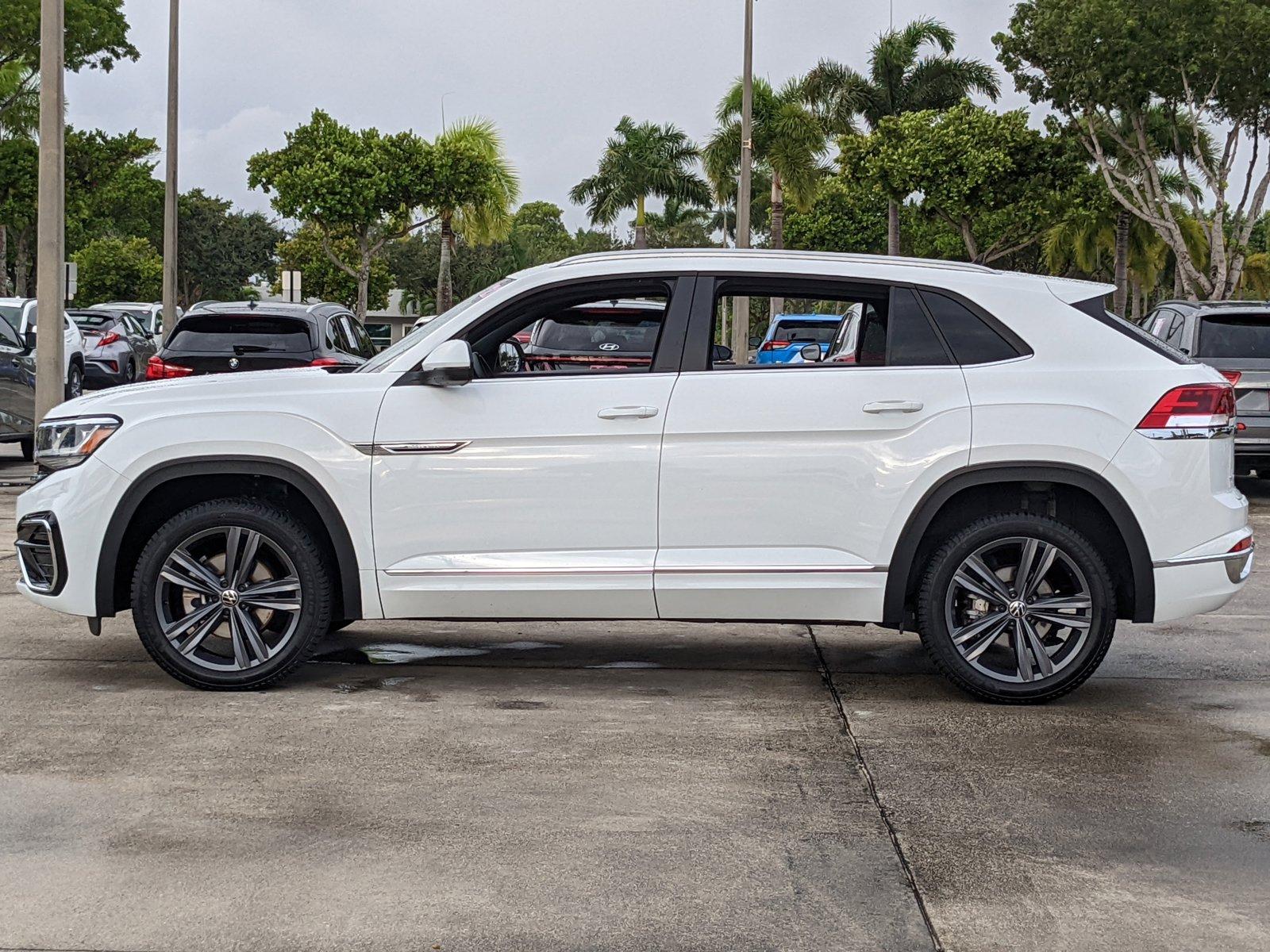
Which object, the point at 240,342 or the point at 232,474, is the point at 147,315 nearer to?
the point at 240,342

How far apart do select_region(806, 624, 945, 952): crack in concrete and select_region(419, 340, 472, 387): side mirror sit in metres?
1.98

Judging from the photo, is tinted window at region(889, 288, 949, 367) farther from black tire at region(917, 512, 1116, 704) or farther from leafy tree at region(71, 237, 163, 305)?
leafy tree at region(71, 237, 163, 305)

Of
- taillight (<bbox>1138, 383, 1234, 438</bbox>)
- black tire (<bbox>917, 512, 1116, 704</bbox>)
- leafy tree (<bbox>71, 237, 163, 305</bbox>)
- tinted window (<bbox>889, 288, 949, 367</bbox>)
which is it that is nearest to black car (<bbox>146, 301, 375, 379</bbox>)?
tinted window (<bbox>889, 288, 949, 367</bbox>)

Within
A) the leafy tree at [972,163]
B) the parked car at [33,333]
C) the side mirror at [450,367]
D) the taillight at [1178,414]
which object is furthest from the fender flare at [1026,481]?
the leafy tree at [972,163]

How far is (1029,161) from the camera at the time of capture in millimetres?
40250

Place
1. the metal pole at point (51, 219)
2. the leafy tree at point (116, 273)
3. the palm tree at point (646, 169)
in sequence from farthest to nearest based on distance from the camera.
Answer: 1. the leafy tree at point (116, 273)
2. the palm tree at point (646, 169)
3. the metal pole at point (51, 219)

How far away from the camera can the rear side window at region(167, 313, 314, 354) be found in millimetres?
14648

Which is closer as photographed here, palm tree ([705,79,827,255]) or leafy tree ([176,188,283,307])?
palm tree ([705,79,827,255])

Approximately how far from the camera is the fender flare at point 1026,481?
6379 mm

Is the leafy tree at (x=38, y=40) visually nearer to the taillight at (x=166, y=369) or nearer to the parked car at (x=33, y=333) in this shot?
the parked car at (x=33, y=333)

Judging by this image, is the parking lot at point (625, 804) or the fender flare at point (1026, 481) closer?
the parking lot at point (625, 804)

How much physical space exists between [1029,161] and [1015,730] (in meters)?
36.1

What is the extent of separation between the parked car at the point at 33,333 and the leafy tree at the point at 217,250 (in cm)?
6124

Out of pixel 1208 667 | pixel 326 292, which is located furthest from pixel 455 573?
pixel 326 292
